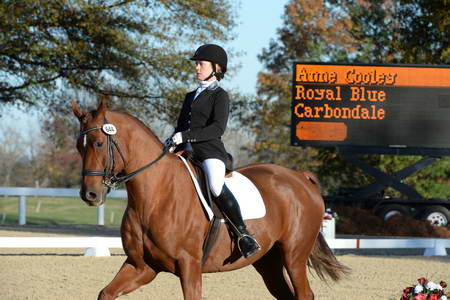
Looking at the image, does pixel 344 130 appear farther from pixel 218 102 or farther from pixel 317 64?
pixel 218 102

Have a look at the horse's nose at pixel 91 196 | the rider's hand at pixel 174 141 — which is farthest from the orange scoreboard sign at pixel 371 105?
the horse's nose at pixel 91 196

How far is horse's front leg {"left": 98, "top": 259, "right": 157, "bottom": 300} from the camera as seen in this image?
5586 mm

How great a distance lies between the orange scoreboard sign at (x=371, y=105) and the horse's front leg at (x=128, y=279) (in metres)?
12.9

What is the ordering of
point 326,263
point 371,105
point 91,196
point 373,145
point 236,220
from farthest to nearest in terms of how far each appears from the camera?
point 373,145, point 371,105, point 326,263, point 236,220, point 91,196

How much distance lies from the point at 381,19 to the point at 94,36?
53.6 ft

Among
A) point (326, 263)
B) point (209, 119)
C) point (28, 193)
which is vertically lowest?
point (28, 193)

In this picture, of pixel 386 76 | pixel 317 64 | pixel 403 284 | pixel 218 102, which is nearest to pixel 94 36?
pixel 317 64

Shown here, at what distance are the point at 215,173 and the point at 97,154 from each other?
3.33 feet

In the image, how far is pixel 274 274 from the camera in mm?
7008

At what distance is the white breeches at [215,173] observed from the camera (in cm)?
595

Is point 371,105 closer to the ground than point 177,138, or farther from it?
farther from it

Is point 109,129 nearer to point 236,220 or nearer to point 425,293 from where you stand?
point 236,220

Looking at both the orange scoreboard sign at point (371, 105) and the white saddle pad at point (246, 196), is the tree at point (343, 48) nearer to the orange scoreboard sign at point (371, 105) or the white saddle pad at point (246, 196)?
the orange scoreboard sign at point (371, 105)

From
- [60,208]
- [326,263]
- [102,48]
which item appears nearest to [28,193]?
[102,48]
